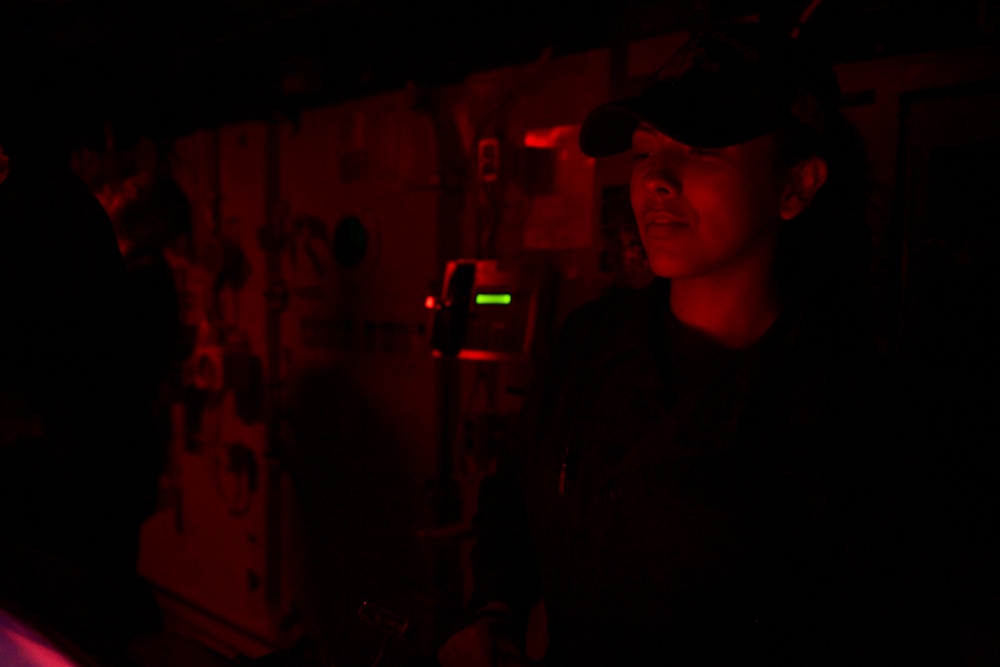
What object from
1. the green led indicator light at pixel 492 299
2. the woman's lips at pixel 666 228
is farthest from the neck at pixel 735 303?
the green led indicator light at pixel 492 299

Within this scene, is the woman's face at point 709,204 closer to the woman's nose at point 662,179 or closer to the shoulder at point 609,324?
the woman's nose at point 662,179

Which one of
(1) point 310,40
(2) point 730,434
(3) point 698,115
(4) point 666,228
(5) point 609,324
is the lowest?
(2) point 730,434

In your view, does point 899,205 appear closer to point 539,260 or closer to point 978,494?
point 978,494

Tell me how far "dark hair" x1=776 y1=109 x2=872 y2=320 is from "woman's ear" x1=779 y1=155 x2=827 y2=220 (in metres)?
0.06

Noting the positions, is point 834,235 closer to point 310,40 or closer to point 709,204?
point 709,204

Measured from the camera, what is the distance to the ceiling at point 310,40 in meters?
1.96

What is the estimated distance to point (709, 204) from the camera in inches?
45.8

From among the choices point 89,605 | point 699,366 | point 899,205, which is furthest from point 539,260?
point 89,605

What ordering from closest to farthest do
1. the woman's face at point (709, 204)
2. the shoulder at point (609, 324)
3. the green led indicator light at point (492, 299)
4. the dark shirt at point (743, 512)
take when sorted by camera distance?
the dark shirt at point (743, 512) → the woman's face at point (709, 204) → the shoulder at point (609, 324) → the green led indicator light at point (492, 299)

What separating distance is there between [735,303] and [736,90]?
0.36 metres

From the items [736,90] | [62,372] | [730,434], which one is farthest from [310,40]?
[730,434]

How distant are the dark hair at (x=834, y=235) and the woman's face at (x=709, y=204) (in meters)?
0.12

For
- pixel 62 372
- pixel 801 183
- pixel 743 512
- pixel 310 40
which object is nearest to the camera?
pixel 743 512

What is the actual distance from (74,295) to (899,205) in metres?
2.24
